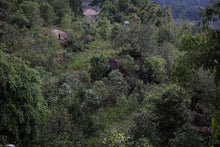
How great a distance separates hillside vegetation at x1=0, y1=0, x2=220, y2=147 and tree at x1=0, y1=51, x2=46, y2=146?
23 millimetres

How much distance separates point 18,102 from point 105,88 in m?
4.49

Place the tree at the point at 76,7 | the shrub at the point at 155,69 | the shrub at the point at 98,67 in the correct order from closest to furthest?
the shrub at the point at 98,67
the shrub at the point at 155,69
the tree at the point at 76,7

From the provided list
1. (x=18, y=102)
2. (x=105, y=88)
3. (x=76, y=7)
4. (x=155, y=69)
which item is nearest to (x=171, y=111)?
(x=105, y=88)

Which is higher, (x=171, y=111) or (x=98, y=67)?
(x=98, y=67)

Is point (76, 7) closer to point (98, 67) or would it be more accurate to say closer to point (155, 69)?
point (98, 67)

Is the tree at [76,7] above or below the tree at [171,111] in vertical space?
above

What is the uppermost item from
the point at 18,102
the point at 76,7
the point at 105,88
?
the point at 76,7

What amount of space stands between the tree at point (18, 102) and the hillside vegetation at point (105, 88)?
0.02m

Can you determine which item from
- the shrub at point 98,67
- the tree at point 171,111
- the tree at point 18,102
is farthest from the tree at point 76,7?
the tree at point 171,111

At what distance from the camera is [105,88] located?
27.5ft

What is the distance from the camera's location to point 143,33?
487 inches

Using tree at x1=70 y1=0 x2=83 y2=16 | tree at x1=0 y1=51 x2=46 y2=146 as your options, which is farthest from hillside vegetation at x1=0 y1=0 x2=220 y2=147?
tree at x1=70 y1=0 x2=83 y2=16

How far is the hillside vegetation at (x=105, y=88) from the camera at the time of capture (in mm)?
4121

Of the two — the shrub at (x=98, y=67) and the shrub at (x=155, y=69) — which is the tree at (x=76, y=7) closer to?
the shrub at (x=155, y=69)
